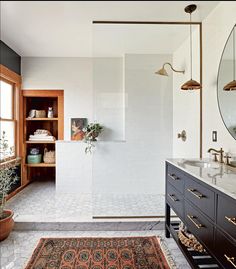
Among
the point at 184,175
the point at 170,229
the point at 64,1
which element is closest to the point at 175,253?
the point at 170,229

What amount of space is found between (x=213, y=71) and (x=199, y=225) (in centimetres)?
154

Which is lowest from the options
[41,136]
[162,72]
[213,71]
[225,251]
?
[225,251]

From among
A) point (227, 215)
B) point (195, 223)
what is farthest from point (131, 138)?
point (227, 215)

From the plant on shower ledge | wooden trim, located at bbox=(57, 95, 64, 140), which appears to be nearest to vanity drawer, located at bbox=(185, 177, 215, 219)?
the plant on shower ledge

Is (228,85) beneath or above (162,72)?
beneath

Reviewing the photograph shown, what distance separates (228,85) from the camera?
202 centimetres

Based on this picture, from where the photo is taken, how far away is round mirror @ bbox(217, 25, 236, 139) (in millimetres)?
1973

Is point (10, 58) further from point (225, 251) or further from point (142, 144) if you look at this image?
point (225, 251)

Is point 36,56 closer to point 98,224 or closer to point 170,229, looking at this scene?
point 98,224

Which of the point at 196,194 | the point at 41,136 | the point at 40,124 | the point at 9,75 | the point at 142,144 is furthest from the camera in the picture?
the point at 40,124

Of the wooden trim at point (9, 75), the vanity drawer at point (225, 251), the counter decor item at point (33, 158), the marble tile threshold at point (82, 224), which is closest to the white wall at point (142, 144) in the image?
the marble tile threshold at point (82, 224)

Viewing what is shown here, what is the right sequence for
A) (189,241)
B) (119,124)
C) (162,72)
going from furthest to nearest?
(119,124), (162,72), (189,241)

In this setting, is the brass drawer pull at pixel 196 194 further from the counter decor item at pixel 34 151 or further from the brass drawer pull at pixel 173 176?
the counter decor item at pixel 34 151

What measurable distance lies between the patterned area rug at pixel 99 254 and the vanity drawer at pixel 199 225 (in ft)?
1.52
